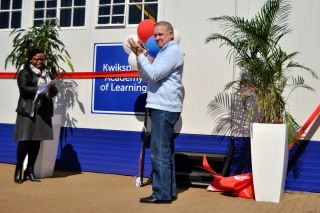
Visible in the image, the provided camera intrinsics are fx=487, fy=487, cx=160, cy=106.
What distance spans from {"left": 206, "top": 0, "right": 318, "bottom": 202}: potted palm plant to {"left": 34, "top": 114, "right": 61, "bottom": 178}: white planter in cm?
255

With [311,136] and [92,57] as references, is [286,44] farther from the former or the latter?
[92,57]

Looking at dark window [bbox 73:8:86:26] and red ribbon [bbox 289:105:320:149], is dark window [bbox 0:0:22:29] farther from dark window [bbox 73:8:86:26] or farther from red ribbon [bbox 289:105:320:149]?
red ribbon [bbox 289:105:320:149]

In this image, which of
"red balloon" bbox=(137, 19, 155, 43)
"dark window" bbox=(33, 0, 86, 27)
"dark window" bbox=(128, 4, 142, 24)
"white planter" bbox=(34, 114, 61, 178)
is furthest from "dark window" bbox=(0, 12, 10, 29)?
"red balloon" bbox=(137, 19, 155, 43)

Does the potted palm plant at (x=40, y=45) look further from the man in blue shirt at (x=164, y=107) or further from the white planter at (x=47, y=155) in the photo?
the man in blue shirt at (x=164, y=107)

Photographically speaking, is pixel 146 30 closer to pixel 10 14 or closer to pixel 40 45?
pixel 40 45

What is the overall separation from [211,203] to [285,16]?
274 cm

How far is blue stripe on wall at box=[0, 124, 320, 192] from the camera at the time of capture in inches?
253

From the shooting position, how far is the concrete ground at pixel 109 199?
205 inches

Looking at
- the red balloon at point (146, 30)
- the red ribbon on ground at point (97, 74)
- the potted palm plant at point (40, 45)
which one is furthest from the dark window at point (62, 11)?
the red balloon at point (146, 30)

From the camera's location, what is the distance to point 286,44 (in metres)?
6.59

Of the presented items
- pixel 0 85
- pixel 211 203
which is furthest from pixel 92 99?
pixel 211 203

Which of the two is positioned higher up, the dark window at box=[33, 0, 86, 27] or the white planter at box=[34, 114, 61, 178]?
the dark window at box=[33, 0, 86, 27]

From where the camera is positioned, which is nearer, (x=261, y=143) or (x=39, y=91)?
(x=261, y=143)

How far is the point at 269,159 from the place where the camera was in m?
5.70
